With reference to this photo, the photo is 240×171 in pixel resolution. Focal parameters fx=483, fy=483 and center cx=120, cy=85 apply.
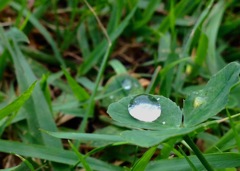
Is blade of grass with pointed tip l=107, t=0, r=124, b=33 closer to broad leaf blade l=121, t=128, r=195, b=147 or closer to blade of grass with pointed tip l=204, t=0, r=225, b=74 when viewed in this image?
blade of grass with pointed tip l=204, t=0, r=225, b=74

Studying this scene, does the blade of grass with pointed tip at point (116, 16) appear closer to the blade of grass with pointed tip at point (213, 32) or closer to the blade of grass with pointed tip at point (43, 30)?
the blade of grass with pointed tip at point (43, 30)

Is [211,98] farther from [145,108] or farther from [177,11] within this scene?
[177,11]

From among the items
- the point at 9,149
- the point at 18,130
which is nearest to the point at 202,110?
the point at 9,149

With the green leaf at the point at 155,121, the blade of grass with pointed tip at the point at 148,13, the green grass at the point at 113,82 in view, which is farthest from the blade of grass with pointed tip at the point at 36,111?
the blade of grass with pointed tip at the point at 148,13

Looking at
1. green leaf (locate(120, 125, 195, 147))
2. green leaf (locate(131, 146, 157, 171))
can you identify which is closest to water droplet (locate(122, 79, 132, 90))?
green leaf (locate(131, 146, 157, 171))

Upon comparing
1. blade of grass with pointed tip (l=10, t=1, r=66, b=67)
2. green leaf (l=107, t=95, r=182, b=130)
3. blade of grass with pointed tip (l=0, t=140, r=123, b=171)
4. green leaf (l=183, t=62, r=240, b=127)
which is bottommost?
blade of grass with pointed tip (l=0, t=140, r=123, b=171)

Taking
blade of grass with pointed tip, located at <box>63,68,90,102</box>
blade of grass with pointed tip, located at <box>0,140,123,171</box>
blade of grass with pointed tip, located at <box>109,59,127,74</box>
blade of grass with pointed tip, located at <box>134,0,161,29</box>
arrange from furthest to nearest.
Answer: blade of grass with pointed tip, located at <box>134,0,161,29</box>, blade of grass with pointed tip, located at <box>109,59,127,74</box>, blade of grass with pointed tip, located at <box>63,68,90,102</box>, blade of grass with pointed tip, located at <box>0,140,123,171</box>

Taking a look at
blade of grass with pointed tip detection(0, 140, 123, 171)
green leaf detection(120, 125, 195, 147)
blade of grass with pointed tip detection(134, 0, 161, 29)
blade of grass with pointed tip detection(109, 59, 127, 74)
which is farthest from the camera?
blade of grass with pointed tip detection(134, 0, 161, 29)

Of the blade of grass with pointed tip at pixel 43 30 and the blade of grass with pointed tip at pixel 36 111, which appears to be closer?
the blade of grass with pointed tip at pixel 36 111

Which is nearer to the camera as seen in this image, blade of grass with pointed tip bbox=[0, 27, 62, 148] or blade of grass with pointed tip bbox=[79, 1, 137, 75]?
blade of grass with pointed tip bbox=[0, 27, 62, 148]
